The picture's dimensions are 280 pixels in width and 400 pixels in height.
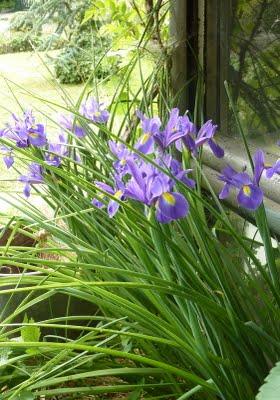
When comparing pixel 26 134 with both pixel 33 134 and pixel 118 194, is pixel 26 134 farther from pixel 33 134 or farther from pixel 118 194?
pixel 118 194

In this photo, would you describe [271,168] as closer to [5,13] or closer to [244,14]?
[244,14]

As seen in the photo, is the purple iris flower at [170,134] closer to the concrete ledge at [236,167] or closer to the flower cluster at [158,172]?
the flower cluster at [158,172]

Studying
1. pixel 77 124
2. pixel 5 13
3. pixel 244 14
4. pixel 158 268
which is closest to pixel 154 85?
pixel 244 14

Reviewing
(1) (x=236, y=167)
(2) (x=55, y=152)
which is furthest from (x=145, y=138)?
(1) (x=236, y=167)

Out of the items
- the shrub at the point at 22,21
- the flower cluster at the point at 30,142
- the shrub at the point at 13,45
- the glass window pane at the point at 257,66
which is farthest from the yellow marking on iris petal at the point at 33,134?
the shrub at the point at 13,45

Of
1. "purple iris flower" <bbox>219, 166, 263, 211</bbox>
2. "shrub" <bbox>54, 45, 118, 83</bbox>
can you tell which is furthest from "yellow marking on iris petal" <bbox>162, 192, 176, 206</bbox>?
"shrub" <bbox>54, 45, 118, 83</bbox>

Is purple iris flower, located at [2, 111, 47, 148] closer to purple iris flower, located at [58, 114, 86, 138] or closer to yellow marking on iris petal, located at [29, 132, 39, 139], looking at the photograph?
yellow marking on iris petal, located at [29, 132, 39, 139]
